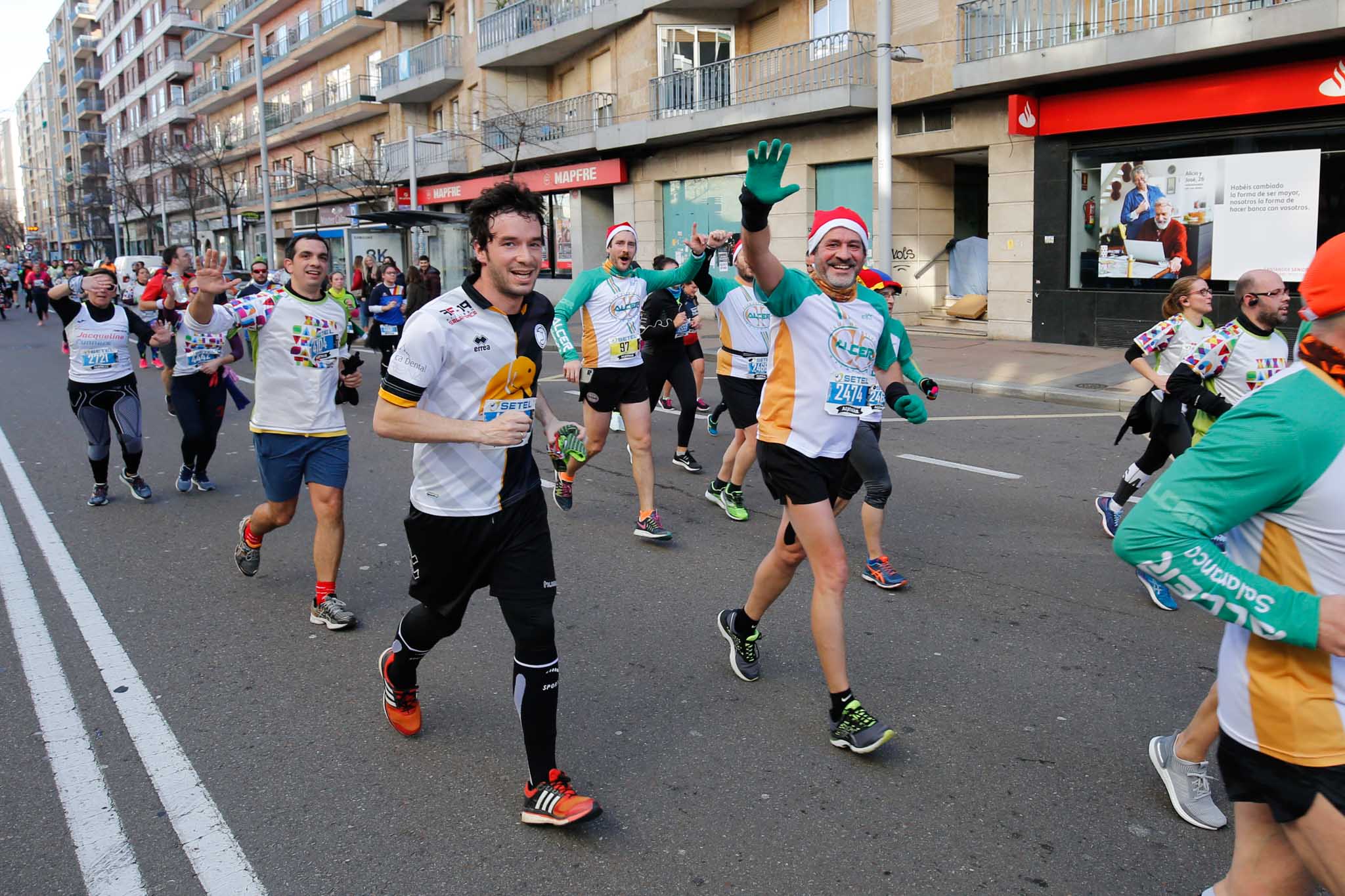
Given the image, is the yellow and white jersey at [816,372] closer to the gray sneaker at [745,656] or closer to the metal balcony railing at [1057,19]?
the gray sneaker at [745,656]

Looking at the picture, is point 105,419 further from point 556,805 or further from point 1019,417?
point 1019,417

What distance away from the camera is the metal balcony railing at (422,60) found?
35281 millimetres

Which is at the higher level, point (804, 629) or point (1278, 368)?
point (1278, 368)

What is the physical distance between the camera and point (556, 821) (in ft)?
10.9

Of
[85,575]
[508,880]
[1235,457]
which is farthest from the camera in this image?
[85,575]

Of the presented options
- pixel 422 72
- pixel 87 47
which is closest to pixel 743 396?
pixel 422 72

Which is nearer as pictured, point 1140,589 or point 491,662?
point 491,662

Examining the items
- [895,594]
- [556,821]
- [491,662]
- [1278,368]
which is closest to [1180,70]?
[1278,368]

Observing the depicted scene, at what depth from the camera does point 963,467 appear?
9062 mm

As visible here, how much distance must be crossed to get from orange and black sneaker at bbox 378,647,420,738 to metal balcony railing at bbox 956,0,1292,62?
49.0 feet

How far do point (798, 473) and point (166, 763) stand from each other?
2504mm

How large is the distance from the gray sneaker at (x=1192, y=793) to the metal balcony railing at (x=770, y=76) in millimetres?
18686

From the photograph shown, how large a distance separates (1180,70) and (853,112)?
6614 mm

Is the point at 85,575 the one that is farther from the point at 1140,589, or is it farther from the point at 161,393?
the point at 161,393
